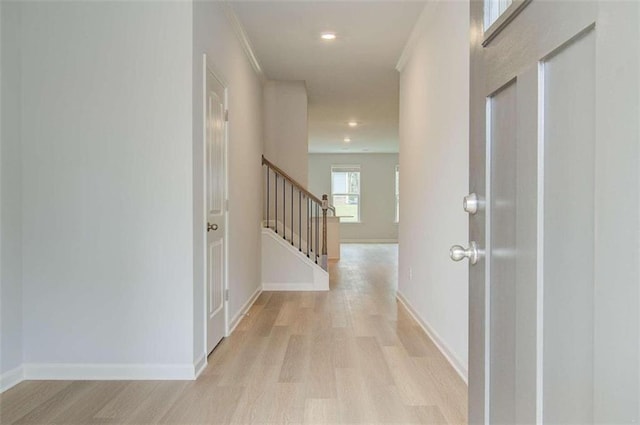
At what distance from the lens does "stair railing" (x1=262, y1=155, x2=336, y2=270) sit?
18.2 ft

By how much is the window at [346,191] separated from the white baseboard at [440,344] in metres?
8.56

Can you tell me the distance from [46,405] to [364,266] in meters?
5.85

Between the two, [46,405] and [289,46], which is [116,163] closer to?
[46,405]

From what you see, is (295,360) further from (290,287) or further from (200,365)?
(290,287)

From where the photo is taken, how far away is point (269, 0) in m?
3.33

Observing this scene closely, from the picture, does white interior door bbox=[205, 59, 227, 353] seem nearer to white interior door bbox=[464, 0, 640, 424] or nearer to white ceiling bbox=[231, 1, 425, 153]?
white ceiling bbox=[231, 1, 425, 153]

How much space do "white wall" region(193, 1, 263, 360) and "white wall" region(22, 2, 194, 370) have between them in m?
0.12

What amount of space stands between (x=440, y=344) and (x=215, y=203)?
185 cm

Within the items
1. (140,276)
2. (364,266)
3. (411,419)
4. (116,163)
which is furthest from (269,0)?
(364,266)

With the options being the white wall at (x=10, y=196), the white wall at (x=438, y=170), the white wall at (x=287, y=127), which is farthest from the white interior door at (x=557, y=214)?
the white wall at (x=287, y=127)

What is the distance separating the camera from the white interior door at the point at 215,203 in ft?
9.70

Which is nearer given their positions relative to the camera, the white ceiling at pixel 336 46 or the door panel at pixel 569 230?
the door panel at pixel 569 230

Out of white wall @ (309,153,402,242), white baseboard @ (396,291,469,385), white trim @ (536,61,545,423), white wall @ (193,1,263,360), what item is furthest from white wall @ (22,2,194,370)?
white wall @ (309,153,402,242)

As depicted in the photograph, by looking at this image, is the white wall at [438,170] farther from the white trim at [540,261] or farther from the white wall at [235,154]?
the white trim at [540,261]
